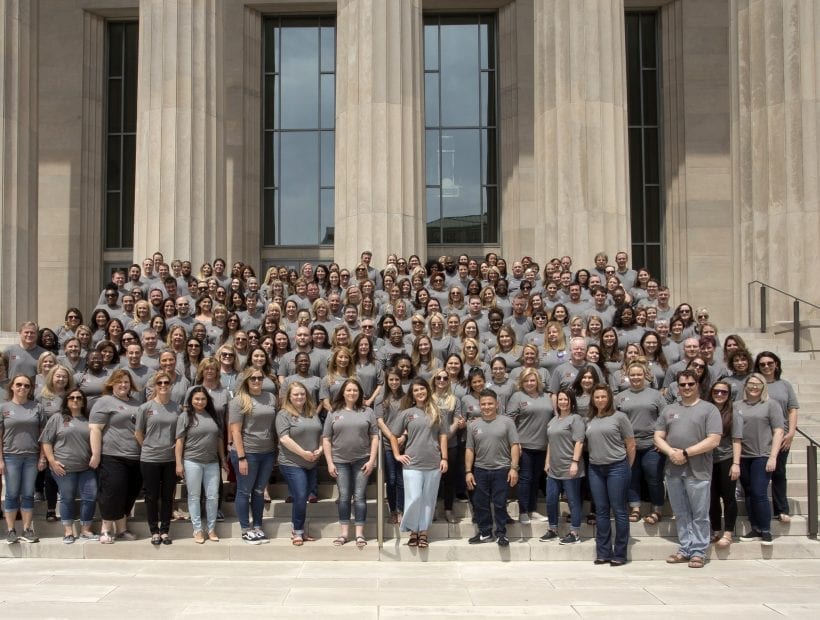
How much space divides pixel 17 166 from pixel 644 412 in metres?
15.9

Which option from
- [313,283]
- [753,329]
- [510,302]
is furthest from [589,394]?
[753,329]

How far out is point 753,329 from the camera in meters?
19.7

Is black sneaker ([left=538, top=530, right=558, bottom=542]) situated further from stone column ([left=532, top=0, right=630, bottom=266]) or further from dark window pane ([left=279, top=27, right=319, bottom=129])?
dark window pane ([left=279, top=27, right=319, bottom=129])

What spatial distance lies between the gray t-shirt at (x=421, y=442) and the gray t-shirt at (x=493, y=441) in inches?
16.2

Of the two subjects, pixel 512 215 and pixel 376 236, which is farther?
pixel 512 215

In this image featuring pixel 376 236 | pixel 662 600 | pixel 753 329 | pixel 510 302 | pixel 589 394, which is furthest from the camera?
A: pixel 753 329

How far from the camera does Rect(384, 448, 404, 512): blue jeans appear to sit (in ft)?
34.9

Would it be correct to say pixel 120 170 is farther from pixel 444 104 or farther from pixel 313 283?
pixel 313 283

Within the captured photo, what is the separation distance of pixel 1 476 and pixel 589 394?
267 inches

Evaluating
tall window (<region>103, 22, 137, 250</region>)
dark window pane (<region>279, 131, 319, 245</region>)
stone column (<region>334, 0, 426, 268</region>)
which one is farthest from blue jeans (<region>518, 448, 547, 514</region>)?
tall window (<region>103, 22, 137, 250</region>)

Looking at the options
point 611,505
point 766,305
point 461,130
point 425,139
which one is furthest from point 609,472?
point 461,130

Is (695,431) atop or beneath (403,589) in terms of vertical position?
atop

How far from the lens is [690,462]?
9766 mm

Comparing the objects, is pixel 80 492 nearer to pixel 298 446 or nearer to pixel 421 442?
pixel 298 446
